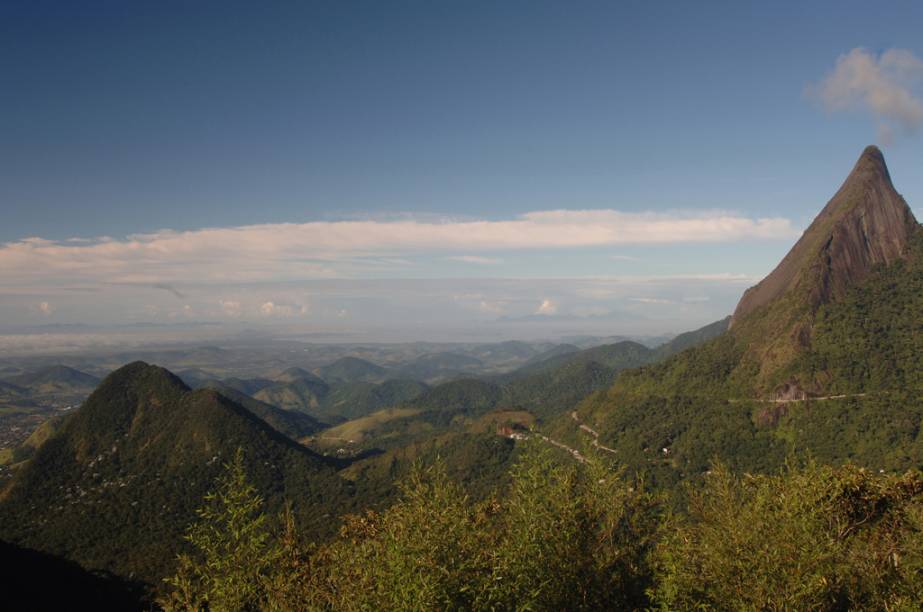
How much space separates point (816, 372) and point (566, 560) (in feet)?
507

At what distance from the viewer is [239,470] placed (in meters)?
25.5

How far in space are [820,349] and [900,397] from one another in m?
28.6

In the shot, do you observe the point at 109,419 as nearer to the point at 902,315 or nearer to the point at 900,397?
the point at 900,397

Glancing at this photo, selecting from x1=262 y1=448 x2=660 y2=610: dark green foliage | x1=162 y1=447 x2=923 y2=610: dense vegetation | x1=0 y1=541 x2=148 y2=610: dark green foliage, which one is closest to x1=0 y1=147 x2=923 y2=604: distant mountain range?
x1=0 y1=541 x2=148 y2=610: dark green foliage

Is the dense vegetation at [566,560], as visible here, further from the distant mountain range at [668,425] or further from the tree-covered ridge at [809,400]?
the tree-covered ridge at [809,400]

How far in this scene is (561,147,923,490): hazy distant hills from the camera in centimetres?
12562

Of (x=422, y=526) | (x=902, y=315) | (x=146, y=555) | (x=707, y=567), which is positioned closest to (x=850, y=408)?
(x=902, y=315)

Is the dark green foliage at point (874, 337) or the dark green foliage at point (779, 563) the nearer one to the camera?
the dark green foliage at point (779, 563)

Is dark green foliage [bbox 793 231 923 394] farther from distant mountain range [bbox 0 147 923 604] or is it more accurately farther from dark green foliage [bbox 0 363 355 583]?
dark green foliage [bbox 0 363 355 583]

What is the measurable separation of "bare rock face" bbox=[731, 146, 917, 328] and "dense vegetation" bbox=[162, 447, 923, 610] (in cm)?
16342

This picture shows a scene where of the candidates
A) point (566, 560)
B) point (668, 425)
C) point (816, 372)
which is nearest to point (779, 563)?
point (566, 560)

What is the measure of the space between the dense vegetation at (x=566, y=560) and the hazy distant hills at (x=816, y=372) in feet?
316

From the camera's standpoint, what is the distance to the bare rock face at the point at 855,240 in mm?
167875

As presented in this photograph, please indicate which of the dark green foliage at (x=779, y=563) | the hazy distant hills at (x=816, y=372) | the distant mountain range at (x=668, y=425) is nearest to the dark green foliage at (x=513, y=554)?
the dark green foliage at (x=779, y=563)
